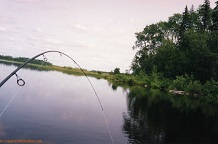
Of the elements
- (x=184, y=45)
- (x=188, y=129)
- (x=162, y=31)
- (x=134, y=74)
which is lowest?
(x=188, y=129)

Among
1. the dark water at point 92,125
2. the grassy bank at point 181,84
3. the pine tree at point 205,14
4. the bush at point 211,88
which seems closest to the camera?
the dark water at point 92,125

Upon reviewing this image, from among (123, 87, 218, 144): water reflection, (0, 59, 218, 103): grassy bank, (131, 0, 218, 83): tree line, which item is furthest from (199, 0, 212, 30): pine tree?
(123, 87, 218, 144): water reflection

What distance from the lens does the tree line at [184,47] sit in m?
91.5

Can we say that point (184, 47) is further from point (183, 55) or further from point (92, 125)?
point (92, 125)

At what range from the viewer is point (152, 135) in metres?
27.4

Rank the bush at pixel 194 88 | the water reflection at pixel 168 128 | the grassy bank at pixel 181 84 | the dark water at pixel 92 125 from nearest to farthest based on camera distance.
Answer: the dark water at pixel 92 125
the water reflection at pixel 168 128
the grassy bank at pixel 181 84
the bush at pixel 194 88

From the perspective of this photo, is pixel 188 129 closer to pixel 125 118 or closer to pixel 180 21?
pixel 125 118

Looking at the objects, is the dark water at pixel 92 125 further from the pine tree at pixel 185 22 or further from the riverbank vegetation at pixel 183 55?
the pine tree at pixel 185 22

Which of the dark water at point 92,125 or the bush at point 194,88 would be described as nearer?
the dark water at point 92,125

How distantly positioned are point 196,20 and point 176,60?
2237cm

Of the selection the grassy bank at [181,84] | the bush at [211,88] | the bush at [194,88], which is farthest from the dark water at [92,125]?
the bush at [194,88]

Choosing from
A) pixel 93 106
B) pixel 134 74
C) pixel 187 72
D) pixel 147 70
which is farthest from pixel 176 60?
pixel 93 106

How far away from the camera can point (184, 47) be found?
104125 millimetres

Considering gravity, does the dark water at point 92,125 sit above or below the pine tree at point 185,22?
below
